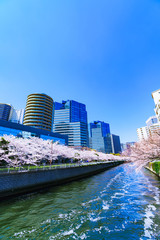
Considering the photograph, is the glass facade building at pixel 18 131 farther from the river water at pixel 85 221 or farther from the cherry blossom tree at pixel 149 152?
the cherry blossom tree at pixel 149 152

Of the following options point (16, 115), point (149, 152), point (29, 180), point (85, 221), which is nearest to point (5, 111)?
point (16, 115)

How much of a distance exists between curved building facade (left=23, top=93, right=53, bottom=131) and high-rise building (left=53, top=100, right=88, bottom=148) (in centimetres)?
4906

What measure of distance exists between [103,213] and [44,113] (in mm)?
82670

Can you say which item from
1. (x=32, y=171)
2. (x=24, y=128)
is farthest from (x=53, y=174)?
(x=24, y=128)

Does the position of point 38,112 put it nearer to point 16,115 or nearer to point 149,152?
point 149,152

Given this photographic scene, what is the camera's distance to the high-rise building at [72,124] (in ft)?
421

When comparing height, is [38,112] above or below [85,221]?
above

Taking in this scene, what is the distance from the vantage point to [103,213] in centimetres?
854

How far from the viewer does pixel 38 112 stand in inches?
3258

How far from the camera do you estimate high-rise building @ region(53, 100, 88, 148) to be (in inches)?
5049

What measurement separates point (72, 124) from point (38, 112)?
2274 inches

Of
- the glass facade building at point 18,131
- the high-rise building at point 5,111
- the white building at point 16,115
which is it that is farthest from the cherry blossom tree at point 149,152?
the high-rise building at point 5,111

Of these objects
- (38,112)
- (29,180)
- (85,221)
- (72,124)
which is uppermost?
(72,124)

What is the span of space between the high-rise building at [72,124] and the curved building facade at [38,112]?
49061mm
